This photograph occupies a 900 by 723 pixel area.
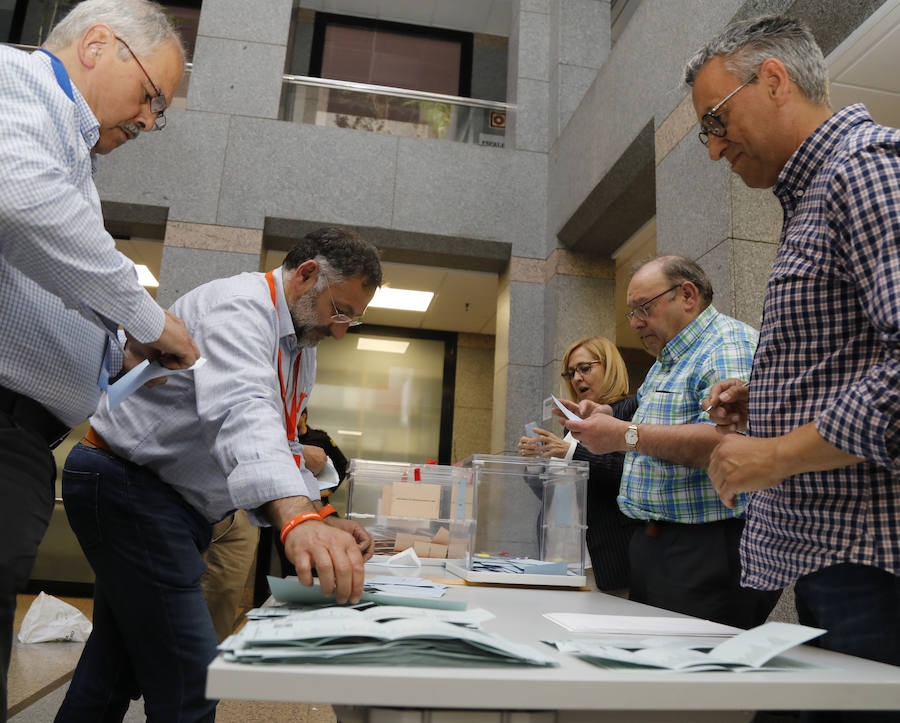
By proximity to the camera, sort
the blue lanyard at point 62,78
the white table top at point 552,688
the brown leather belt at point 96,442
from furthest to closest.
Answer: the brown leather belt at point 96,442 < the blue lanyard at point 62,78 < the white table top at point 552,688

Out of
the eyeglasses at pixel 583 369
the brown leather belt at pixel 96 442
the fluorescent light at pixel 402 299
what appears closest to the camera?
the brown leather belt at pixel 96 442

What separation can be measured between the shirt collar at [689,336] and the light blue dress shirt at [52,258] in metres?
1.45

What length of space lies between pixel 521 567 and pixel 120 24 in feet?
5.26

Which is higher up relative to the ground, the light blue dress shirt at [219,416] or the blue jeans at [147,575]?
the light blue dress shirt at [219,416]

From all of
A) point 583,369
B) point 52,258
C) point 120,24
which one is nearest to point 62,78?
point 120,24

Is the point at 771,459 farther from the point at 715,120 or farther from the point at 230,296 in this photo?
the point at 230,296

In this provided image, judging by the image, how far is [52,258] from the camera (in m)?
0.97

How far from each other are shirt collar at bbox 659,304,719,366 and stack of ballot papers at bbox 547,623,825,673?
47.9 inches

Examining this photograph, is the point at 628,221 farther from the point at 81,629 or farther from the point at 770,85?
the point at 81,629

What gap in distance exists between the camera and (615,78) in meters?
4.45

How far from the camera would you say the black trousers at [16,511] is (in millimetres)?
1039

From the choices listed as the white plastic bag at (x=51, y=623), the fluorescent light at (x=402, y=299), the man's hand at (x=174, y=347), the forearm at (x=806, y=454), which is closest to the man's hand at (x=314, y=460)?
the man's hand at (x=174, y=347)

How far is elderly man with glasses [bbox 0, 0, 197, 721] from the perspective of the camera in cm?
96

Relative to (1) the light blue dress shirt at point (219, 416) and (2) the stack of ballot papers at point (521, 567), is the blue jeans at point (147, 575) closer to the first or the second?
(1) the light blue dress shirt at point (219, 416)
